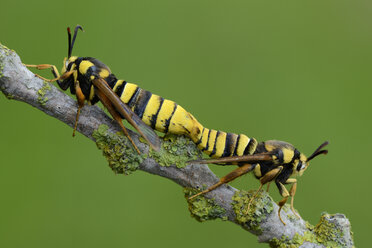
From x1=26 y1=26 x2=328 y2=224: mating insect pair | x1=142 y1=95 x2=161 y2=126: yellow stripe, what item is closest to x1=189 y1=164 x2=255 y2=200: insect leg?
x1=26 y1=26 x2=328 y2=224: mating insect pair

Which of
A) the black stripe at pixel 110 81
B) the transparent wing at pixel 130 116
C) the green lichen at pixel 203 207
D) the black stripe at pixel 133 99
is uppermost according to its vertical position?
the black stripe at pixel 110 81

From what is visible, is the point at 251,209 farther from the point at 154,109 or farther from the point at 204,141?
the point at 154,109

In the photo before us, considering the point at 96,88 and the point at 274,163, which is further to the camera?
the point at 274,163

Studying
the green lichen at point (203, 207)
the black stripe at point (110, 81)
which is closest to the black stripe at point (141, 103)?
the black stripe at point (110, 81)

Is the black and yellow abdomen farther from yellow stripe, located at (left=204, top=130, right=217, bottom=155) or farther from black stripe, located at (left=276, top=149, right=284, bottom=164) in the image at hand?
black stripe, located at (left=276, top=149, right=284, bottom=164)

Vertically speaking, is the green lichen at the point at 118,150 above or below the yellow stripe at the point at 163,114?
below

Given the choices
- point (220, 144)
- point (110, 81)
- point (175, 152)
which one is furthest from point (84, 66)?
point (220, 144)

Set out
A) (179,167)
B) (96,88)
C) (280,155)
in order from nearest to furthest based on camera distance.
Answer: (179,167) < (96,88) < (280,155)

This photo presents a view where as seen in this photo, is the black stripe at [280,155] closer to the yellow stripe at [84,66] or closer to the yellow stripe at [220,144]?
the yellow stripe at [220,144]
